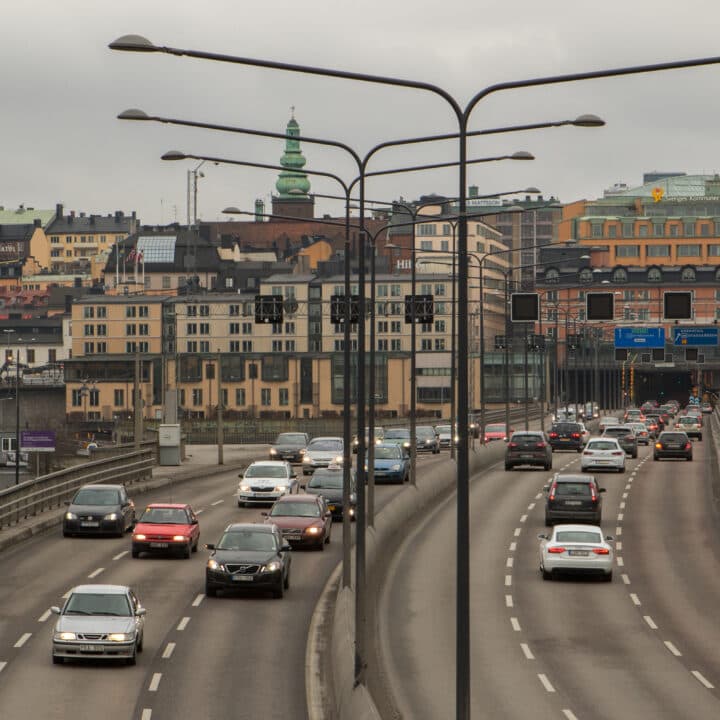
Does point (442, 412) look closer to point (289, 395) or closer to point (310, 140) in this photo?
point (289, 395)

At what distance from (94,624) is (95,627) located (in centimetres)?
6

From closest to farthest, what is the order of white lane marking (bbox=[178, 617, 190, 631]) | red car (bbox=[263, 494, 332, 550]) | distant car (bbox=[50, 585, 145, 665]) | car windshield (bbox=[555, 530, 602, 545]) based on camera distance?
distant car (bbox=[50, 585, 145, 665]), white lane marking (bbox=[178, 617, 190, 631]), car windshield (bbox=[555, 530, 602, 545]), red car (bbox=[263, 494, 332, 550])

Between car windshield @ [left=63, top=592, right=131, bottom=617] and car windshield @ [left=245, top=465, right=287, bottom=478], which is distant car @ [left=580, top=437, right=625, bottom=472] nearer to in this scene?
car windshield @ [left=245, top=465, right=287, bottom=478]

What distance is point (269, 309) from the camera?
215 ft

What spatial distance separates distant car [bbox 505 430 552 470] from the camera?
244 feet

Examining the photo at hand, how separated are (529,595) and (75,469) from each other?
68.7 feet

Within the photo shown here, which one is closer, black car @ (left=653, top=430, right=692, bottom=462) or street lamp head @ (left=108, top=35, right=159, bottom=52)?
street lamp head @ (left=108, top=35, right=159, bottom=52)

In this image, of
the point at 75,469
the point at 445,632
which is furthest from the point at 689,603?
the point at 75,469

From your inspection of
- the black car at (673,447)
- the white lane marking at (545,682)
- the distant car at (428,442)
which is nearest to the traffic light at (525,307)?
the black car at (673,447)

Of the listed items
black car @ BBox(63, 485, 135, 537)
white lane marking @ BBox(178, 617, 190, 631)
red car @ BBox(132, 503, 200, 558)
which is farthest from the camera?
black car @ BBox(63, 485, 135, 537)

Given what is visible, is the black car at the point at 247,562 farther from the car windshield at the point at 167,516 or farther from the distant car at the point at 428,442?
the distant car at the point at 428,442

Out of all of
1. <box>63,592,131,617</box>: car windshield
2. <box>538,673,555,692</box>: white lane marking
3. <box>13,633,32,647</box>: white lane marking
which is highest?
<box>63,592,131,617</box>: car windshield

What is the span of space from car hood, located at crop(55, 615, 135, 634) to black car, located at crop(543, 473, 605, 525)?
82.3ft

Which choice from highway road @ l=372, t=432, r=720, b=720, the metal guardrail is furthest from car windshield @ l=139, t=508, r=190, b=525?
highway road @ l=372, t=432, r=720, b=720
